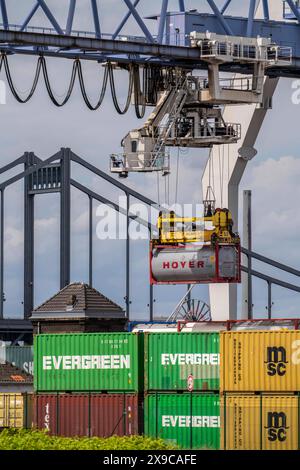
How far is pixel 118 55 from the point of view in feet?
304

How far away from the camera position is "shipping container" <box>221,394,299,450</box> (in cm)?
6681

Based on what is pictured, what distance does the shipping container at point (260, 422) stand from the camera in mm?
66812

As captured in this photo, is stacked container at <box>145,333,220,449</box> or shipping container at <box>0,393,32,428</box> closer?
stacked container at <box>145,333,220,449</box>

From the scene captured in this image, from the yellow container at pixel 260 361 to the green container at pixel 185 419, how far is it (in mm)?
1111

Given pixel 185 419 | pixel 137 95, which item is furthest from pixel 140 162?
pixel 185 419

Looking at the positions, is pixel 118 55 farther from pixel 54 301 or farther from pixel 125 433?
pixel 125 433

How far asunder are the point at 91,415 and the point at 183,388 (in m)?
4.06

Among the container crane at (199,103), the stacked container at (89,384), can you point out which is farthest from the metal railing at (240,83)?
the stacked container at (89,384)

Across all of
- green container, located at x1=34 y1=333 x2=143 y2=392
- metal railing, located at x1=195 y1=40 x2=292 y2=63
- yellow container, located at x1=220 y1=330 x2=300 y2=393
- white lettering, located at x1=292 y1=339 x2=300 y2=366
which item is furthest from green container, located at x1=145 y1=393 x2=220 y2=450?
metal railing, located at x1=195 y1=40 x2=292 y2=63

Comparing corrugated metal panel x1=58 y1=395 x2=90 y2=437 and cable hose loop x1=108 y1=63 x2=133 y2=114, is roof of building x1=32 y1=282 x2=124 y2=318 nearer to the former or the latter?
cable hose loop x1=108 y1=63 x2=133 y2=114

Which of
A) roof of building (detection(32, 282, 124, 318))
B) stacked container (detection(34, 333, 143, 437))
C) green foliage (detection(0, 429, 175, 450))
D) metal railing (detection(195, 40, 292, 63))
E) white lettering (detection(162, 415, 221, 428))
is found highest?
metal railing (detection(195, 40, 292, 63))

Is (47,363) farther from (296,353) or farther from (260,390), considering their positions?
(296,353)

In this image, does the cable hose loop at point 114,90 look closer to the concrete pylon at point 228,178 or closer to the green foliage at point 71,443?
the concrete pylon at point 228,178

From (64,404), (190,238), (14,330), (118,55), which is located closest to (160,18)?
(118,55)
